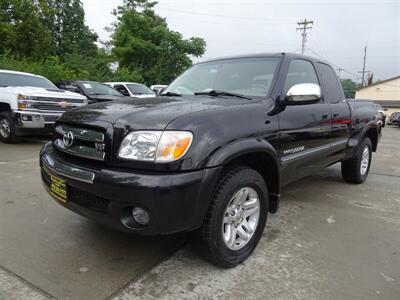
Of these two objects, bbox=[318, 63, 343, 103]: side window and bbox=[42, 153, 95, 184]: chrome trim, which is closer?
bbox=[42, 153, 95, 184]: chrome trim

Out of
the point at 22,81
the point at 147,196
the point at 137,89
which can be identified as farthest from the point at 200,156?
the point at 137,89

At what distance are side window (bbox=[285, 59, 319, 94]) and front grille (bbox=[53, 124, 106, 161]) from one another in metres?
1.86

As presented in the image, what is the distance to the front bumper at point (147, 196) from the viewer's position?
2283mm

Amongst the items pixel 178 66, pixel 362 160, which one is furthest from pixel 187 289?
pixel 178 66

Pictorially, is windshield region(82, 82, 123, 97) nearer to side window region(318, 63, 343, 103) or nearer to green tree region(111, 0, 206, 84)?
side window region(318, 63, 343, 103)

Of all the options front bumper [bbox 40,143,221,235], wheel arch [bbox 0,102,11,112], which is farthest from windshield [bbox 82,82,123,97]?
front bumper [bbox 40,143,221,235]

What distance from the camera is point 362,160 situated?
562 cm

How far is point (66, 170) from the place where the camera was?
2678 millimetres

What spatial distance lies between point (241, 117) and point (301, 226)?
1.60 metres

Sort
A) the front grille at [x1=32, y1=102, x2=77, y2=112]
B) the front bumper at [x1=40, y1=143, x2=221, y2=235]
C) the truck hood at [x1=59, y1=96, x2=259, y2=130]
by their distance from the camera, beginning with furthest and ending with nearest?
the front grille at [x1=32, y1=102, x2=77, y2=112], the truck hood at [x1=59, y1=96, x2=259, y2=130], the front bumper at [x1=40, y1=143, x2=221, y2=235]

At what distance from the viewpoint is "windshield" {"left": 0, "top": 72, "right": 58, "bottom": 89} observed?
8758 mm

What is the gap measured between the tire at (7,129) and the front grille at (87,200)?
6101mm

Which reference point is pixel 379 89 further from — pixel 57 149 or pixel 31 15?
pixel 57 149

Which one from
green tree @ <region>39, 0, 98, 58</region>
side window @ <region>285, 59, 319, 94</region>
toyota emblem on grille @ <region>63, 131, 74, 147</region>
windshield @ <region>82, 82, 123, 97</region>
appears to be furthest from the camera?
green tree @ <region>39, 0, 98, 58</region>
